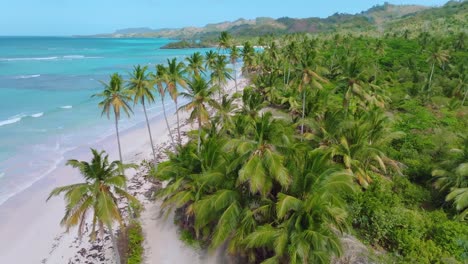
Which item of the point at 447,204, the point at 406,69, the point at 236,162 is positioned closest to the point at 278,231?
the point at 236,162

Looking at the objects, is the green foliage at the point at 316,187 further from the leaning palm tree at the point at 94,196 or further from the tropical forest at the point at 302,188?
the leaning palm tree at the point at 94,196

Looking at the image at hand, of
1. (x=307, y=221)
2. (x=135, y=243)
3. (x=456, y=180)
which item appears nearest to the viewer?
(x=307, y=221)

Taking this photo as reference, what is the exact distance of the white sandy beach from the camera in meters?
18.7

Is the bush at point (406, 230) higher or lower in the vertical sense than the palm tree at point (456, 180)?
lower

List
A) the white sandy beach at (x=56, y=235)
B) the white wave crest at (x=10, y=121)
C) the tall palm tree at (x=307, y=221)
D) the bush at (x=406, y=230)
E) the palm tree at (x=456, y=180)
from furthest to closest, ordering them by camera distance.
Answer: the white wave crest at (x=10, y=121), the white sandy beach at (x=56, y=235), the palm tree at (x=456, y=180), the bush at (x=406, y=230), the tall palm tree at (x=307, y=221)

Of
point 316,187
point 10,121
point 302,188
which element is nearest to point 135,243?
point 302,188

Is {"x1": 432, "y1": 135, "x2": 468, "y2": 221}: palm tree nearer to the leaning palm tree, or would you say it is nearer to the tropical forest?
the tropical forest

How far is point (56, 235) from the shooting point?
2089 centimetres

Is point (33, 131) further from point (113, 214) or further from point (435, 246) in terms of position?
point (435, 246)

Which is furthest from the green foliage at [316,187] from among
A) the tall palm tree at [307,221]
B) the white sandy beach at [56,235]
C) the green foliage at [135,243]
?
the green foliage at [135,243]

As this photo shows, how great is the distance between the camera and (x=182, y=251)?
1883 cm

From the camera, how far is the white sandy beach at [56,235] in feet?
61.5

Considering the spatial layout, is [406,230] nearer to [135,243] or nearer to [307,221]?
[307,221]

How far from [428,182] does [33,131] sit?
4221 centimetres
